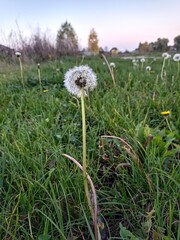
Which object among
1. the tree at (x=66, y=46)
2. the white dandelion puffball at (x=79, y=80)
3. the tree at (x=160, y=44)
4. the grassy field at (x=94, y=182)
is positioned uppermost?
the tree at (x=160, y=44)

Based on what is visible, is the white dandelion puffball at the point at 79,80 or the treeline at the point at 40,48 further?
the treeline at the point at 40,48

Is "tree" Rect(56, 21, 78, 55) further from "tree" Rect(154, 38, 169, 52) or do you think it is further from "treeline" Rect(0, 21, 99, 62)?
"tree" Rect(154, 38, 169, 52)

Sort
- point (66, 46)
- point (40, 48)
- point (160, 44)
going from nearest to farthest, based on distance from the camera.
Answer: point (40, 48) < point (66, 46) < point (160, 44)

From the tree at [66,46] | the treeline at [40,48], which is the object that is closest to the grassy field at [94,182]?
the treeline at [40,48]

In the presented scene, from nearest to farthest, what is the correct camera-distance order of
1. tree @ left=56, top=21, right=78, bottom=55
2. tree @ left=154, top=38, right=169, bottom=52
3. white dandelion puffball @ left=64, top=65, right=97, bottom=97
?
white dandelion puffball @ left=64, top=65, right=97, bottom=97
tree @ left=56, top=21, right=78, bottom=55
tree @ left=154, top=38, right=169, bottom=52

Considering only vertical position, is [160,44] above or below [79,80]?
above

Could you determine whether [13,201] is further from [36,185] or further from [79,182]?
[79,182]

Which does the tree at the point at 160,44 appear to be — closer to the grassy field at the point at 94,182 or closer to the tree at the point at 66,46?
the tree at the point at 66,46

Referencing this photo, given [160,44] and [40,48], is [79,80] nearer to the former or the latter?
[40,48]

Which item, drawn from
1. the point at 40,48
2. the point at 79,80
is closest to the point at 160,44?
the point at 40,48

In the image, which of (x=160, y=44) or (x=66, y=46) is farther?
(x=160, y=44)

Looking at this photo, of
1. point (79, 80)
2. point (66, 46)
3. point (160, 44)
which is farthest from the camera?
point (160, 44)

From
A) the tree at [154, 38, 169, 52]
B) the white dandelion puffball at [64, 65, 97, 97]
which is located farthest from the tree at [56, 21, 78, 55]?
the tree at [154, 38, 169, 52]

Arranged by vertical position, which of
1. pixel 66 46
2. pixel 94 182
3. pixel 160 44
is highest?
pixel 160 44
